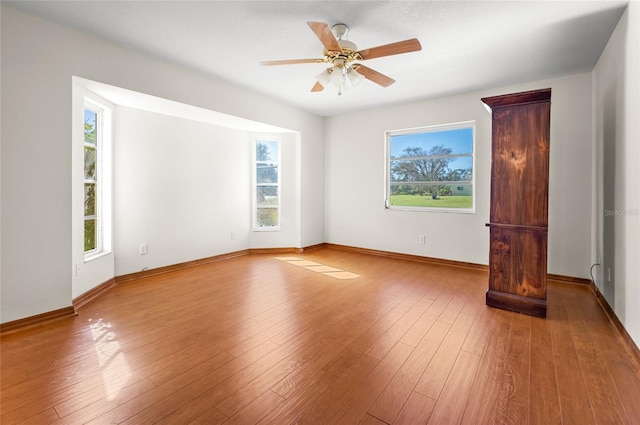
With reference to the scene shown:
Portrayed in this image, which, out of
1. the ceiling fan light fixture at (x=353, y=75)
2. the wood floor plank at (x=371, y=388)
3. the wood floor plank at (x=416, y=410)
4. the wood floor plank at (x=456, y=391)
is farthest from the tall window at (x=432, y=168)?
the wood floor plank at (x=416, y=410)

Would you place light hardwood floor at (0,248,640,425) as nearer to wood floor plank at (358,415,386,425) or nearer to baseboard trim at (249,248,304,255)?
wood floor plank at (358,415,386,425)

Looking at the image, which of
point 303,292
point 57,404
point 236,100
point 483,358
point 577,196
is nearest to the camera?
point 57,404

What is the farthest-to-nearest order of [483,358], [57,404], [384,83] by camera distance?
[384,83], [483,358], [57,404]

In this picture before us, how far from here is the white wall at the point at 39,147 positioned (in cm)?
248

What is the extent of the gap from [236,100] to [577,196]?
187 inches

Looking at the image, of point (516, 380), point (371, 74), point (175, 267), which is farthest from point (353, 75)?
point (175, 267)

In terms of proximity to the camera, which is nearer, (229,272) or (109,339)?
(109,339)

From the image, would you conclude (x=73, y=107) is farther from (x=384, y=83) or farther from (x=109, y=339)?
(x=384, y=83)

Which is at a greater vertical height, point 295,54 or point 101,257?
point 295,54

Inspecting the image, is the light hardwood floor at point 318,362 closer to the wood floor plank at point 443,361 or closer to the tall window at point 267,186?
the wood floor plank at point 443,361

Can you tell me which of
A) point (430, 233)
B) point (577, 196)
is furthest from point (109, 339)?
point (577, 196)

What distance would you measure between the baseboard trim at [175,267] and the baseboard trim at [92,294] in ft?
0.47

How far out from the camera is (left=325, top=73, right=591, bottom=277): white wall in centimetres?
380

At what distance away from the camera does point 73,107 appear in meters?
2.95
